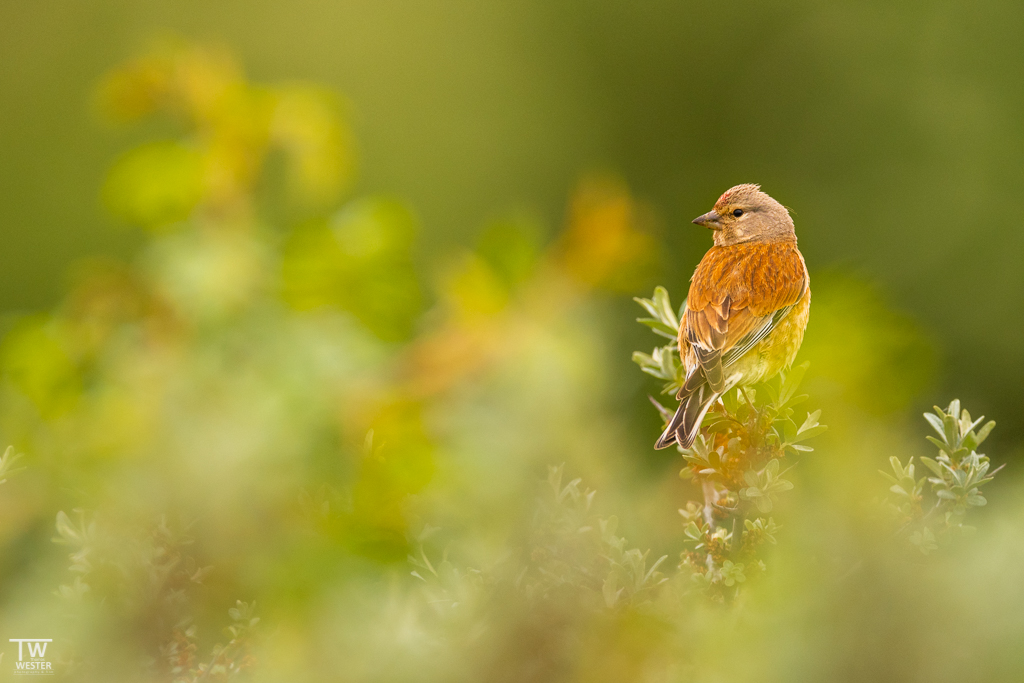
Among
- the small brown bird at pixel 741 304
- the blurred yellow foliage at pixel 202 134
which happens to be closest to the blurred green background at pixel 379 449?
the blurred yellow foliage at pixel 202 134

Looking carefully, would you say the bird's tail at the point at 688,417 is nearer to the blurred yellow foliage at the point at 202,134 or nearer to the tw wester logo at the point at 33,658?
the tw wester logo at the point at 33,658

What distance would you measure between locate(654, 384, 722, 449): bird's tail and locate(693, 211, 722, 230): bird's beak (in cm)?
34

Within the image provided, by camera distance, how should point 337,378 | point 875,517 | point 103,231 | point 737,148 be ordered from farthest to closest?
point 737,148, point 103,231, point 337,378, point 875,517

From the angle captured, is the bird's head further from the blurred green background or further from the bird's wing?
the blurred green background

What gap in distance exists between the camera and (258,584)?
4.22 ft

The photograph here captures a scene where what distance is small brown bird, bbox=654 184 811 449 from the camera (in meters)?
1.24

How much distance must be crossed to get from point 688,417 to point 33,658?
30.4 inches

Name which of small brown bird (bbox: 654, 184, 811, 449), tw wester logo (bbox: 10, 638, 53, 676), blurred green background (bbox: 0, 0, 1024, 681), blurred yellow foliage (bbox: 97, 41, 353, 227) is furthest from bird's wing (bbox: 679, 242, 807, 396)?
blurred yellow foliage (bbox: 97, 41, 353, 227)

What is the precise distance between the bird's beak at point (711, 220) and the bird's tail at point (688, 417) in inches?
13.4

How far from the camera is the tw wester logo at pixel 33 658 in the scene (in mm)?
995

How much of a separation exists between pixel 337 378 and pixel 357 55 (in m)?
5.70

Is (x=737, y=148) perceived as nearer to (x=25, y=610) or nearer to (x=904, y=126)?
(x=904, y=126)

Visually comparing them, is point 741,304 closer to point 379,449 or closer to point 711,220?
point 711,220

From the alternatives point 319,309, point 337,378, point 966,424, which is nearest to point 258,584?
point 337,378
